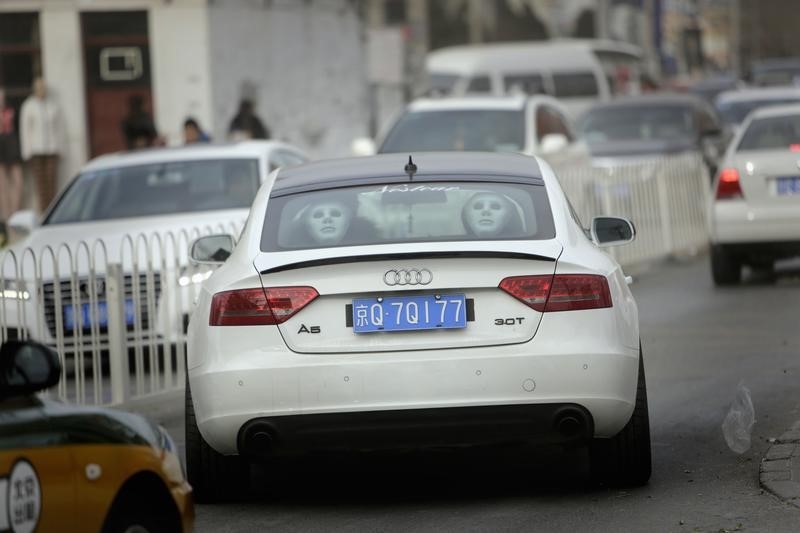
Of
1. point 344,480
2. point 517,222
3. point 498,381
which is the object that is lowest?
point 344,480

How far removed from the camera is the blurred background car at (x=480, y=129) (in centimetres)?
1916

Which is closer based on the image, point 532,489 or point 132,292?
point 532,489

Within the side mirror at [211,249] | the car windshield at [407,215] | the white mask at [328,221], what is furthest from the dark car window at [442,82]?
the white mask at [328,221]

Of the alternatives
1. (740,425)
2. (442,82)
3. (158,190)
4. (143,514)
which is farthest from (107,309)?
(442,82)


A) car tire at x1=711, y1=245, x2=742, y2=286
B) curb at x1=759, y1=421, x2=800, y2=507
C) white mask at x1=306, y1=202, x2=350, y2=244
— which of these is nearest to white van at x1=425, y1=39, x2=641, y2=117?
car tire at x1=711, y1=245, x2=742, y2=286

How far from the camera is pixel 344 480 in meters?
8.33

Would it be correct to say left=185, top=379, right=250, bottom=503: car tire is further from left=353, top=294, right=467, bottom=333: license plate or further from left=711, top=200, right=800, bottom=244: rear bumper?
left=711, top=200, right=800, bottom=244: rear bumper

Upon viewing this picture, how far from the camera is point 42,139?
26281mm

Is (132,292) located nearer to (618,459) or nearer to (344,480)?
(344,480)

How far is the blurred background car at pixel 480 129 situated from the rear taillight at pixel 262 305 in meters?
11.6

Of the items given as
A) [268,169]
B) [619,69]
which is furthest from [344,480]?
[619,69]

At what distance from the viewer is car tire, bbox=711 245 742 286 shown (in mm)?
16922

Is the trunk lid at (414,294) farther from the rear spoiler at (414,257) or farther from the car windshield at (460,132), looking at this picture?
the car windshield at (460,132)

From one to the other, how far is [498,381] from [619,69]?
3691cm
